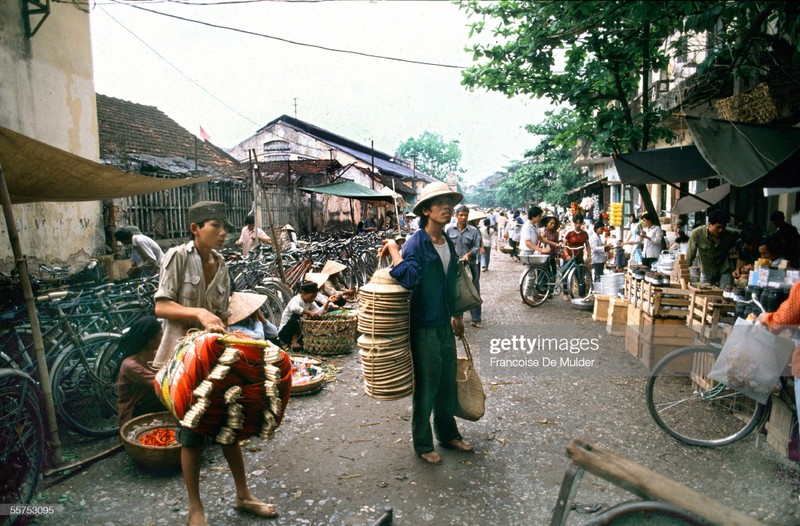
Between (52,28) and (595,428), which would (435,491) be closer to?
(595,428)

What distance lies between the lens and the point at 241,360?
286 cm

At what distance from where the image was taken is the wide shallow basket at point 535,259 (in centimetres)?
1018

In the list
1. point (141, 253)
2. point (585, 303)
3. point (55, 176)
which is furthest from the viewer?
point (585, 303)

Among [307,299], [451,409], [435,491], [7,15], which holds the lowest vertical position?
[435,491]

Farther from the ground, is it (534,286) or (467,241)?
(467,241)

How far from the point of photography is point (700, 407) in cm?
493

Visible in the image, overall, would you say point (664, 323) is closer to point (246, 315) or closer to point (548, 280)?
point (246, 315)

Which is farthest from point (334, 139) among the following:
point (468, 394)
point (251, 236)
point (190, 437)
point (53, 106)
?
point (190, 437)

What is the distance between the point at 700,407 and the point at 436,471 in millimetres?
2788

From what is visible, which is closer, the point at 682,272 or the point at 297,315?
the point at 682,272

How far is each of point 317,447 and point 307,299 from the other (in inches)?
119

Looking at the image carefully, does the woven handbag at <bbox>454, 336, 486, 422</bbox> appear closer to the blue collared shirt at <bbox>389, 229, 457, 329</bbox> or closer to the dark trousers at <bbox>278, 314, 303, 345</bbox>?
the blue collared shirt at <bbox>389, 229, 457, 329</bbox>

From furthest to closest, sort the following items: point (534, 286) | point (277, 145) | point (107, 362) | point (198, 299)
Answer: point (277, 145) < point (534, 286) < point (107, 362) < point (198, 299)

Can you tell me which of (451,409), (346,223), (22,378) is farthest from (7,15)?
(346,223)
